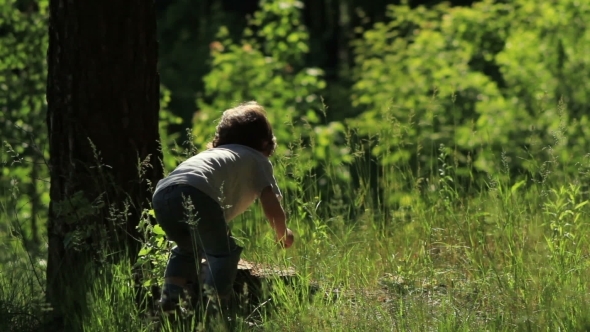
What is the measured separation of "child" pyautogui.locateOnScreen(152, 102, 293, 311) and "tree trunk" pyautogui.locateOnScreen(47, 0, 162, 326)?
643mm

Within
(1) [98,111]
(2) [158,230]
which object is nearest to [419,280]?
(2) [158,230]

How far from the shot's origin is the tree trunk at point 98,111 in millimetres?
5172

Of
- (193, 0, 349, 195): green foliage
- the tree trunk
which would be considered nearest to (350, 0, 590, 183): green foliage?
(193, 0, 349, 195): green foliage

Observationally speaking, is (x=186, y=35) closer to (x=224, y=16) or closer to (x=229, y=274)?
(x=224, y=16)

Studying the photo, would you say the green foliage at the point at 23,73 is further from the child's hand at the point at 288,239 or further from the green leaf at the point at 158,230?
the child's hand at the point at 288,239

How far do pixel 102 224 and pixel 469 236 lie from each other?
184 cm

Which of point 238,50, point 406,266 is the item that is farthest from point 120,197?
point 238,50

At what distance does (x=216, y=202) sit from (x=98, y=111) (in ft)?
3.43

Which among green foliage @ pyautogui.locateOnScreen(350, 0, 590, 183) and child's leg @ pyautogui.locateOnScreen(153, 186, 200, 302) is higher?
child's leg @ pyautogui.locateOnScreen(153, 186, 200, 302)

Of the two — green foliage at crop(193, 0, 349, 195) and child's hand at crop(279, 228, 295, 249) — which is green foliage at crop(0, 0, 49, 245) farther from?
child's hand at crop(279, 228, 295, 249)

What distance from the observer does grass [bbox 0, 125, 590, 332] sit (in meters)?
4.11

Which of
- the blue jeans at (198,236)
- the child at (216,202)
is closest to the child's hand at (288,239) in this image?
the child at (216,202)

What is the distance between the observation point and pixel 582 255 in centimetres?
482

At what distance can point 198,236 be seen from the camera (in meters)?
4.46
